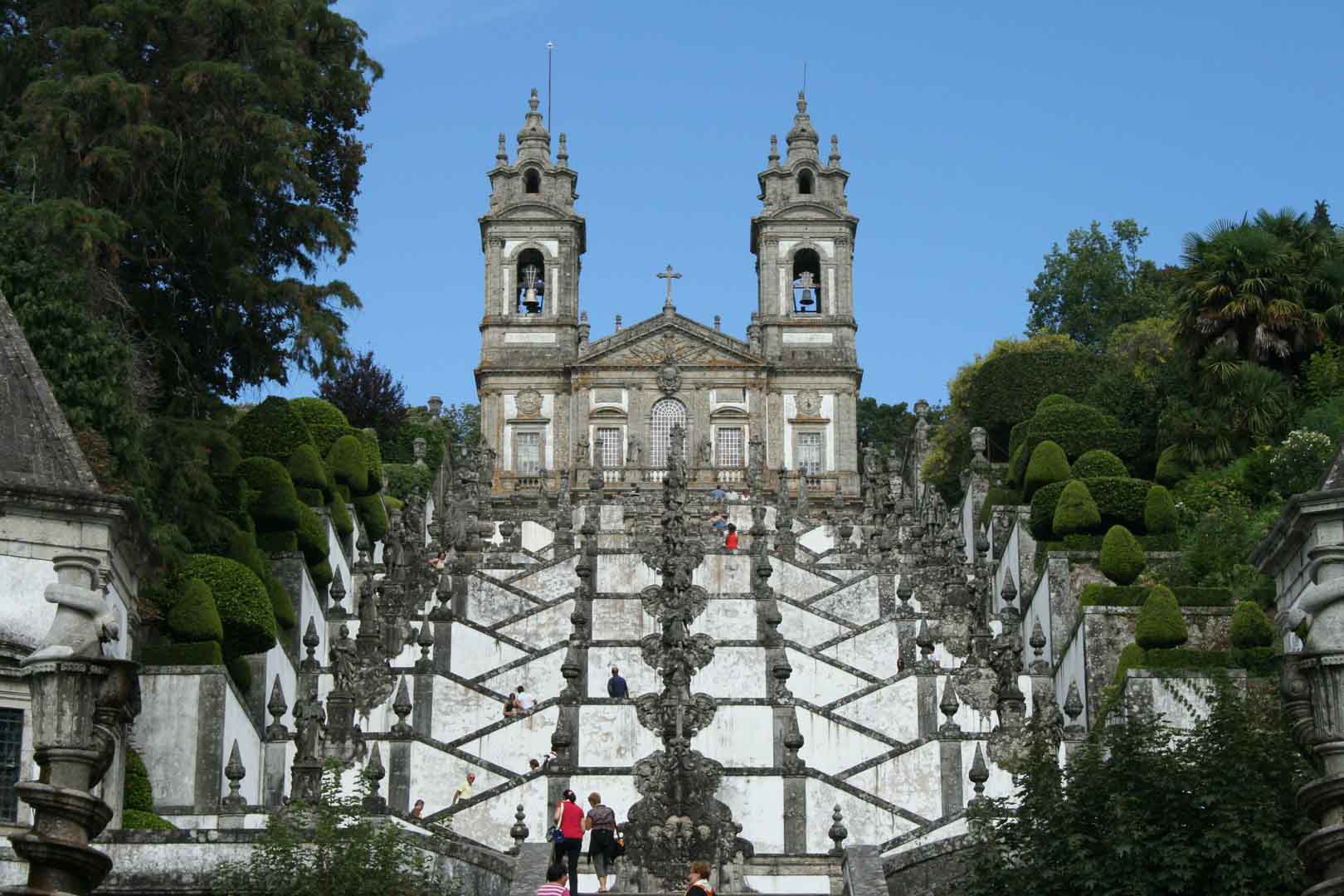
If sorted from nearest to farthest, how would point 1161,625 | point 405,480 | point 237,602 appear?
point 237,602 < point 1161,625 < point 405,480

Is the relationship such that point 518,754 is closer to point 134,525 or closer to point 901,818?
point 901,818

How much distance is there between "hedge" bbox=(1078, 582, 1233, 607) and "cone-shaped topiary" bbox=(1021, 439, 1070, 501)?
300 inches

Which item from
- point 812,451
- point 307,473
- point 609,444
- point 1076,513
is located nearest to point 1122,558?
point 1076,513

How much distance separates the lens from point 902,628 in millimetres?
40594

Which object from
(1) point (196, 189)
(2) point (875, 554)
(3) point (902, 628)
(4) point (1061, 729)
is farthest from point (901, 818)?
(2) point (875, 554)

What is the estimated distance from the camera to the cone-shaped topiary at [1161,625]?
113 feet

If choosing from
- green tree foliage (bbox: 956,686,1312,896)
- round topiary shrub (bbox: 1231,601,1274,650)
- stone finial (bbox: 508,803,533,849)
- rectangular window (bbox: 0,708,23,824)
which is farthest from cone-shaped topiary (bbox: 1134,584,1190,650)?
rectangular window (bbox: 0,708,23,824)

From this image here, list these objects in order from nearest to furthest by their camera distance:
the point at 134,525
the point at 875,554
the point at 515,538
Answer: the point at 134,525
the point at 875,554
the point at 515,538

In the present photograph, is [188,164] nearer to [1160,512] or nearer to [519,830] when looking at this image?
[519,830]

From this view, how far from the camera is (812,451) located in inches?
2906

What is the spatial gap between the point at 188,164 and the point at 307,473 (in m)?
9.59

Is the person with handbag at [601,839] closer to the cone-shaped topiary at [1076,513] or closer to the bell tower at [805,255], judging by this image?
the cone-shaped topiary at [1076,513]

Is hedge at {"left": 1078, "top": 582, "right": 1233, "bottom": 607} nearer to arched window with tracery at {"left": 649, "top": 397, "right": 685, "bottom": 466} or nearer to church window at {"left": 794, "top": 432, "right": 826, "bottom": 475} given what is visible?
church window at {"left": 794, "top": 432, "right": 826, "bottom": 475}

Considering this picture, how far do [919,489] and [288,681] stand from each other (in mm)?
29479
